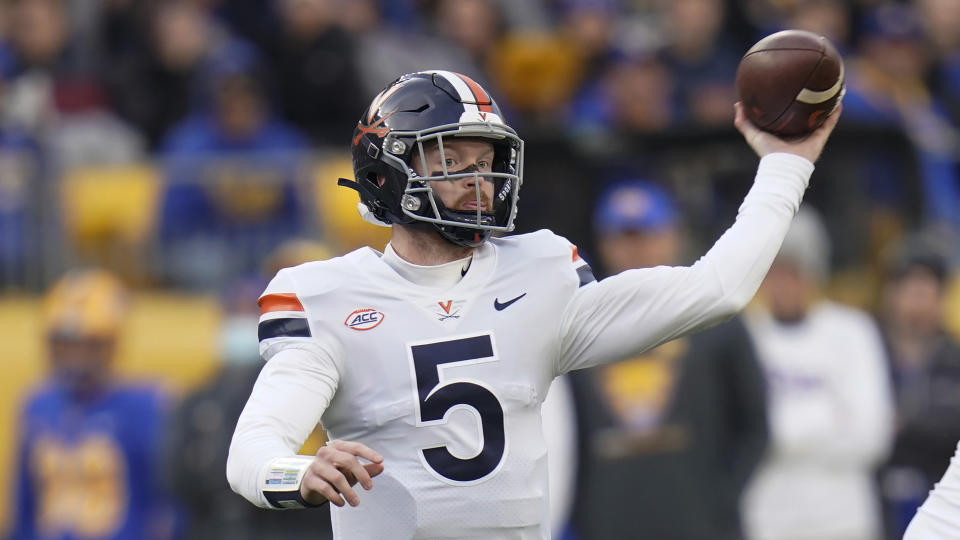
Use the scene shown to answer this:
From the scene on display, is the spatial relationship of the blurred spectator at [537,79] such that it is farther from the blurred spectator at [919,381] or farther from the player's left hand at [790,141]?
the player's left hand at [790,141]

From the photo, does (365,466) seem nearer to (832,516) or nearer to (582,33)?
(832,516)

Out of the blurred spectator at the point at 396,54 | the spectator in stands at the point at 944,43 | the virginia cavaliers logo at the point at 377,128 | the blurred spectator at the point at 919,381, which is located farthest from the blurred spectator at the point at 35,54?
the virginia cavaliers logo at the point at 377,128

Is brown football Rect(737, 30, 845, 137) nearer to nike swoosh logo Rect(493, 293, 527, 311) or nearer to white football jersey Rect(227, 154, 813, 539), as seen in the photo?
white football jersey Rect(227, 154, 813, 539)

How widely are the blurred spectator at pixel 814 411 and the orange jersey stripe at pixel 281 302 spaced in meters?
3.60

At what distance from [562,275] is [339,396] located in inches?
23.5

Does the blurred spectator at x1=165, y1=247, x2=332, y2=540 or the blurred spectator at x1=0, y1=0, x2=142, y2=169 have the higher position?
the blurred spectator at x1=0, y1=0, x2=142, y2=169

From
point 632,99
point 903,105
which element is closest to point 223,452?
point 632,99

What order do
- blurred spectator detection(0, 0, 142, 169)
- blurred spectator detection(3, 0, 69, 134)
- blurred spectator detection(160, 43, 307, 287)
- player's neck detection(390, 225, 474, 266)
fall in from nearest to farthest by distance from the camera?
player's neck detection(390, 225, 474, 266) < blurred spectator detection(160, 43, 307, 287) < blurred spectator detection(0, 0, 142, 169) < blurred spectator detection(3, 0, 69, 134)

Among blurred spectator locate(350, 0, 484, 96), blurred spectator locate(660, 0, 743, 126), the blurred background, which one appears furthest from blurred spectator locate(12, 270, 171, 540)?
blurred spectator locate(660, 0, 743, 126)

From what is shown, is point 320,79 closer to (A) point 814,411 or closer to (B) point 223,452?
(B) point 223,452

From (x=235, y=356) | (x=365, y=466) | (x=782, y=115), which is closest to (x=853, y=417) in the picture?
(x=235, y=356)

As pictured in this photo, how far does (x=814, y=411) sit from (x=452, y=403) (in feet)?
12.0

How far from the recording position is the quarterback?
377 cm

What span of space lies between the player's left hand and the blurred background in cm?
311
